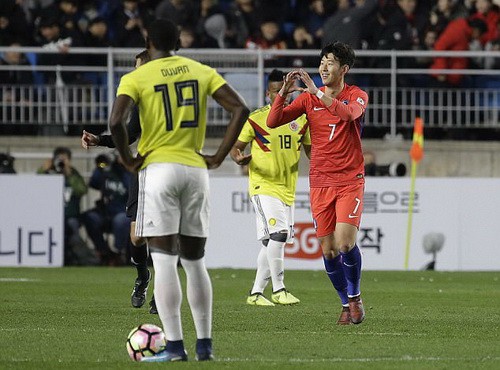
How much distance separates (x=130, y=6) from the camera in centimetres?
2483

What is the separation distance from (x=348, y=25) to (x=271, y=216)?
29.1 ft

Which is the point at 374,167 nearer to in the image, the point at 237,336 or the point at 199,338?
the point at 237,336

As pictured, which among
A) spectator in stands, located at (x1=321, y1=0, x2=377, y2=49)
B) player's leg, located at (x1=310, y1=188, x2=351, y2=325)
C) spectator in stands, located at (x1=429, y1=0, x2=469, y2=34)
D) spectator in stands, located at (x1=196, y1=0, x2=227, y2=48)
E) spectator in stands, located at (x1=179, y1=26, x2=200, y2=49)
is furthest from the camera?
spectator in stands, located at (x1=429, y1=0, x2=469, y2=34)

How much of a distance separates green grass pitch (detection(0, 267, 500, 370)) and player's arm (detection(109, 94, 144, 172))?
134cm

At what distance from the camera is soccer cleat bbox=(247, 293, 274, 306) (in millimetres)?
15195

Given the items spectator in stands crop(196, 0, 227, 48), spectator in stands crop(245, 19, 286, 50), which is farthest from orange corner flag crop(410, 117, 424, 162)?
spectator in stands crop(196, 0, 227, 48)

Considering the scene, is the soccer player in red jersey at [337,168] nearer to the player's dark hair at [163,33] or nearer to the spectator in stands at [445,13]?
the player's dark hair at [163,33]

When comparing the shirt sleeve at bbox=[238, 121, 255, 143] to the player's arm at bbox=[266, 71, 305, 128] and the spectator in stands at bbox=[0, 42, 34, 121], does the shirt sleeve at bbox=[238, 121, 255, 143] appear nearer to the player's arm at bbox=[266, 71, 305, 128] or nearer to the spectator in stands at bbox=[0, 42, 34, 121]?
the player's arm at bbox=[266, 71, 305, 128]

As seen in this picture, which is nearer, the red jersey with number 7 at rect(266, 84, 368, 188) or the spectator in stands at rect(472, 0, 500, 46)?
the red jersey with number 7 at rect(266, 84, 368, 188)

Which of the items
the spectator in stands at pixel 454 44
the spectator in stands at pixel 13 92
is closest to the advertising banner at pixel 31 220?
the spectator in stands at pixel 13 92

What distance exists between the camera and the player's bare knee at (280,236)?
1557 centimetres

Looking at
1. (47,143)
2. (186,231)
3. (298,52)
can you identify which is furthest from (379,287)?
(186,231)

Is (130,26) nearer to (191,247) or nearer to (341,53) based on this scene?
(341,53)

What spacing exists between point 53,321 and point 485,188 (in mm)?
11291
